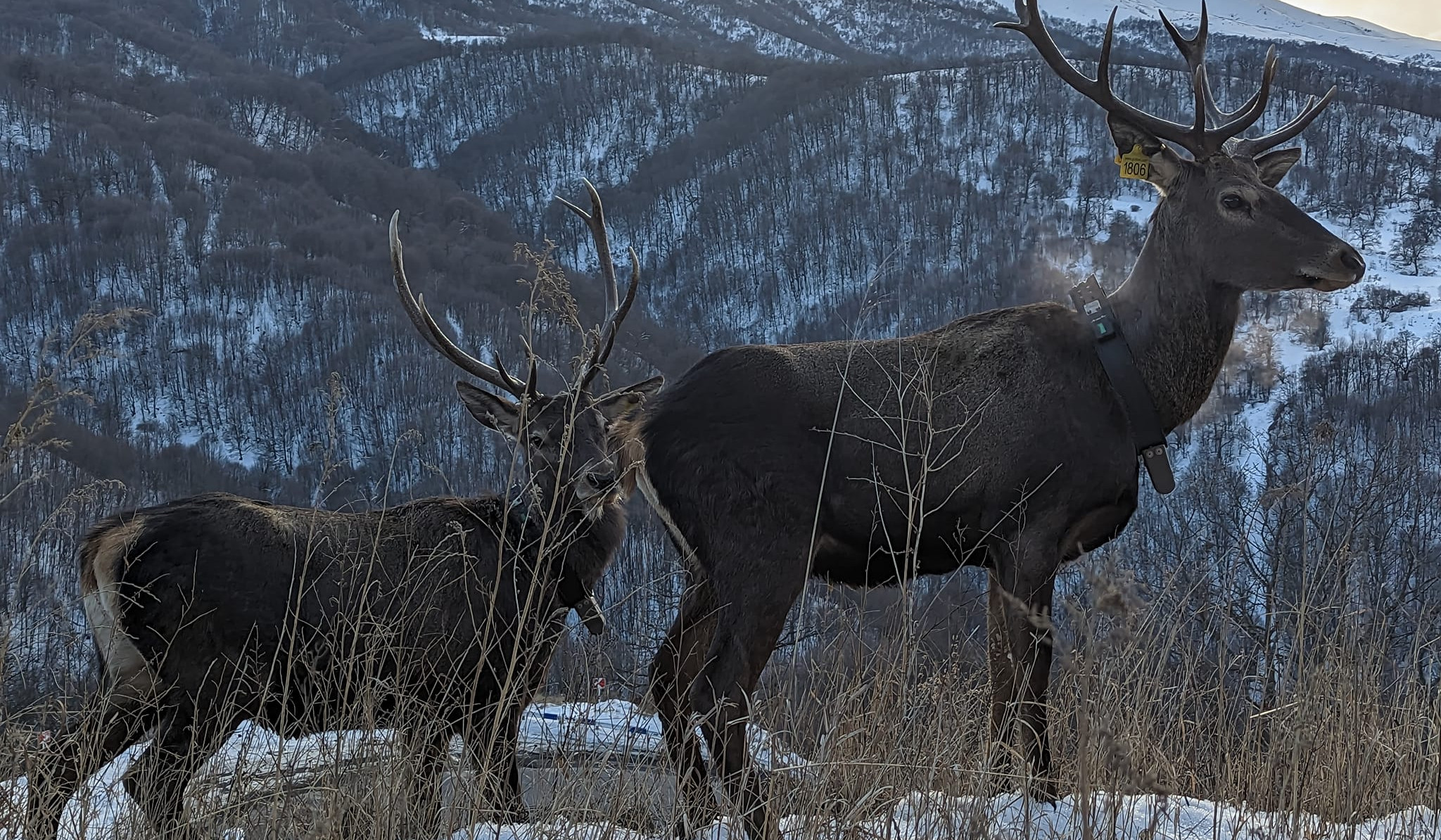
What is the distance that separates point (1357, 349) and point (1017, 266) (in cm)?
5659

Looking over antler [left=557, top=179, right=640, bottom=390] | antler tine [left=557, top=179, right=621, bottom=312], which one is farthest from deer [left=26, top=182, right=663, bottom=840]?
antler tine [left=557, top=179, right=621, bottom=312]

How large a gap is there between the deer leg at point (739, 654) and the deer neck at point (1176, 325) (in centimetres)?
170

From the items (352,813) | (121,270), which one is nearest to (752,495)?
(352,813)

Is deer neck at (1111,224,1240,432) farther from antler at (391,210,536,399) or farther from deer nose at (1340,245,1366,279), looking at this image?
antler at (391,210,536,399)

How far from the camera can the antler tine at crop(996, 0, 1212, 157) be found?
505cm

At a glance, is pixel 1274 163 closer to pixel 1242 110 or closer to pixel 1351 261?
pixel 1242 110

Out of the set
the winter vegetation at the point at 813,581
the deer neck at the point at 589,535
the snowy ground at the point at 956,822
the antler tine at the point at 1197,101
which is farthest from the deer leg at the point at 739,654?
the antler tine at the point at 1197,101

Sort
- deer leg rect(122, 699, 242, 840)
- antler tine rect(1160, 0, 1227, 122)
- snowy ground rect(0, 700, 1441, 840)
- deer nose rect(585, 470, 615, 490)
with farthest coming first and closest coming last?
1. antler tine rect(1160, 0, 1227, 122)
2. deer nose rect(585, 470, 615, 490)
3. deer leg rect(122, 699, 242, 840)
4. snowy ground rect(0, 700, 1441, 840)

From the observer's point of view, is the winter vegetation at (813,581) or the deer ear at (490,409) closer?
the winter vegetation at (813,581)

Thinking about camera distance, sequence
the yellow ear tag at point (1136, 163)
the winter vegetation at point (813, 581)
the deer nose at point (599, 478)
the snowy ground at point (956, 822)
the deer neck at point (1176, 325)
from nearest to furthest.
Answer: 1. the snowy ground at point (956, 822)
2. the winter vegetation at point (813, 581)
3. the deer neck at point (1176, 325)
4. the deer nose at point (599, 478)
5. the yellow ear tag at point (1136, 163)

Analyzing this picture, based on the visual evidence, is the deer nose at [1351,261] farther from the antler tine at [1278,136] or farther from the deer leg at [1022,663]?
the deer leg at [1022,663]

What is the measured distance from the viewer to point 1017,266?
168625 mm

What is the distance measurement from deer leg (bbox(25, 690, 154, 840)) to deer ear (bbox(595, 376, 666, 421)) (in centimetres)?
235

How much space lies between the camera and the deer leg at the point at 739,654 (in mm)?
4117
